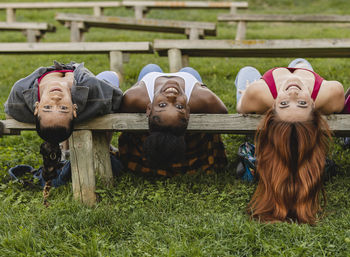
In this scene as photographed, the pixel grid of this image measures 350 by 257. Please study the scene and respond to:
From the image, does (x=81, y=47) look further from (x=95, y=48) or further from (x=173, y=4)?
(x=173, y=4)

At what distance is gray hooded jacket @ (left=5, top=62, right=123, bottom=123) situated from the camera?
3041 mm

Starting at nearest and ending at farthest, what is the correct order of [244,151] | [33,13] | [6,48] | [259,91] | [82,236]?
1. [82,236]
2. [259,91]
3. [244,151]
4. [6,48]
5. [33,13]

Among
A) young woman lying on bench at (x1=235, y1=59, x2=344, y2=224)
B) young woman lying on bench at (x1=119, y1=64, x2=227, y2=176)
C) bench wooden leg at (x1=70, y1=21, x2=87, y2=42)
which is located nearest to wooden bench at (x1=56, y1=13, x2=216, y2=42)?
bench wooden leg at (x1=70, y1=21, x2=87, y2=42)

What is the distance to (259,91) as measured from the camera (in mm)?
3107

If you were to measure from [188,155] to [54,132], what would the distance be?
4.34 ft

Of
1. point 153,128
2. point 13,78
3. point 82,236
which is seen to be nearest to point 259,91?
point 153,128

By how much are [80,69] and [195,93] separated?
101cm

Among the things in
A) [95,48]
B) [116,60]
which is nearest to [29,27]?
[95,48]

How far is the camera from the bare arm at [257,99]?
307 cm

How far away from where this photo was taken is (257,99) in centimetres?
311

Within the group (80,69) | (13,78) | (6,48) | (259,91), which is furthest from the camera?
(13,78)

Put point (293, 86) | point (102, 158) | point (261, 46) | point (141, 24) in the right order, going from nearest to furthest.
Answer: point (293, 86) → point (102, 158) → point (261, 46) → point (141, 24)

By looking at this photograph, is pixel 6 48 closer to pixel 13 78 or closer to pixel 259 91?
pixel 13 78

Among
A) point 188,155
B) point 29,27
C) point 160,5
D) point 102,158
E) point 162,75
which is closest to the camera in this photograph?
point 102,158
